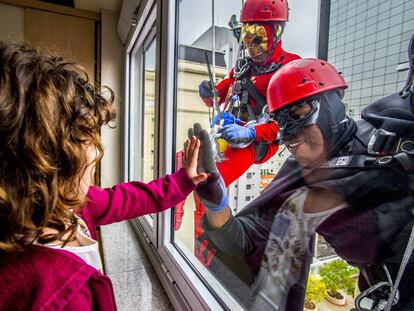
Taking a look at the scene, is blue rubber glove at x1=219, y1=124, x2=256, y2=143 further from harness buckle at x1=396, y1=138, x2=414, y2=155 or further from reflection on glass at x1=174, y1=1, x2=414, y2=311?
harness buckle at x1=396, y1=138, x2=414, y2=155

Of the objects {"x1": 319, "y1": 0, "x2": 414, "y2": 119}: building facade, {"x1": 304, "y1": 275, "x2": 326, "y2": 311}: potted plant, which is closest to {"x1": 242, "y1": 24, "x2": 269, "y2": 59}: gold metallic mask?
{"x1": 319, "y1": 0, "x2": 414, "y2": 119}: building facade

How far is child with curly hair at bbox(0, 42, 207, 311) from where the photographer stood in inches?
14.0

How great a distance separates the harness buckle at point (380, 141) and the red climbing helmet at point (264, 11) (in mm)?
321

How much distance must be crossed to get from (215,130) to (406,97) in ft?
1.83

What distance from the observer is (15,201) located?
36cm

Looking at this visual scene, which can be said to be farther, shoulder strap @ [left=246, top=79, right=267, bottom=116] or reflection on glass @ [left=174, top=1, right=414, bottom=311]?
shoulder strap @ [left=246, top=79, right=267, bottom=116]

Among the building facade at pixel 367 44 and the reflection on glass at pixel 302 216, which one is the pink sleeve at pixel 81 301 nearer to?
the reflection on glass at pixel 302 216

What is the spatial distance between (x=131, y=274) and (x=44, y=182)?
94cm

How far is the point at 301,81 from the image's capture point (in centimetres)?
45

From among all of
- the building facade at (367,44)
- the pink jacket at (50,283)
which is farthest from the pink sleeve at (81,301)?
the building facade at (367,44)

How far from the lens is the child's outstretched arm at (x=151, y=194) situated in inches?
30.5

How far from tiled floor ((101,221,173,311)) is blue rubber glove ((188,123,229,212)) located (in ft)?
1.51

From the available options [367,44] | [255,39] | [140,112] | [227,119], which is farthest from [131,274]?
[140,112]

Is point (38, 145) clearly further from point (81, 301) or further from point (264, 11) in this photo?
point (264, 11)
